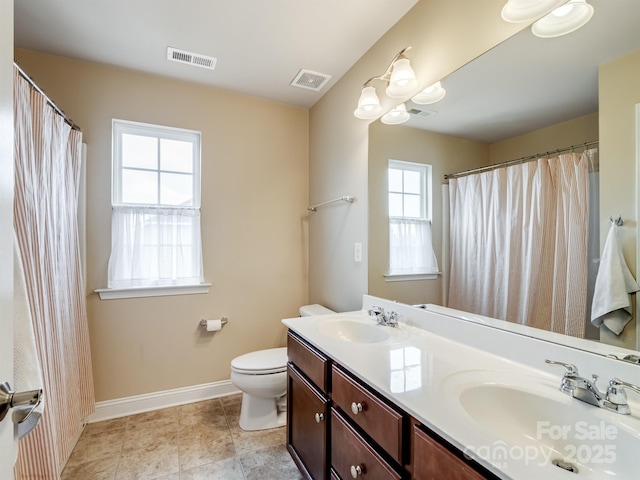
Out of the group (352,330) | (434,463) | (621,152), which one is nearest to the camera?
(434,463)

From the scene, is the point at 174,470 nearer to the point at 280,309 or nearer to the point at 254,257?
the point at 280,309

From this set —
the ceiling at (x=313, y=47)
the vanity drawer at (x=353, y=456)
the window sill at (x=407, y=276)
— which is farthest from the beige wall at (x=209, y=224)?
the vanity drawer at (x=353, y=456)

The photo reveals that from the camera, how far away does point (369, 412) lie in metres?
0.98

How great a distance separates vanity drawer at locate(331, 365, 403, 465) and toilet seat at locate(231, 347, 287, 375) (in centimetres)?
82

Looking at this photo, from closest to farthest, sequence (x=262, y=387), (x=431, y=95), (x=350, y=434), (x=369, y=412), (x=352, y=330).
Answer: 1. (x=369, y=412)
2. (x=350, y=434)
3. (x=431, y=95)
4. (x=352, y=330)
5. (x=262, y=387)

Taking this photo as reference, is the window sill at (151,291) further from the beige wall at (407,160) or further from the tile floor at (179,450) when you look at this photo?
the beige wall at (407,160)

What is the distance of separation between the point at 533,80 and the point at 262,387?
2.10 metres

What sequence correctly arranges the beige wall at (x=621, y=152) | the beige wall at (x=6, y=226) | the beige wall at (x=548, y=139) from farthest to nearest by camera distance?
1. the beige wall at (x=548, y=139)
2. the beige wall at (x=621, y=152)
3. the beige wall at (x=6, y=226)

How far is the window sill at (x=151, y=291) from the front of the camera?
2.12 meters

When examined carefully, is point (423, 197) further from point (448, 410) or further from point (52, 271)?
point (52, 271)

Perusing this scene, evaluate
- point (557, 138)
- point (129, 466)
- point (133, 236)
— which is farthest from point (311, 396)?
point (133, 236)

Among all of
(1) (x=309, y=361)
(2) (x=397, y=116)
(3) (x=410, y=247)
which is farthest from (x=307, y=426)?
(2) (x=397, y=116)

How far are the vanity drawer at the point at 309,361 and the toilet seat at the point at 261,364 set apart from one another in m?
0.34

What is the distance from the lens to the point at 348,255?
214 cm
